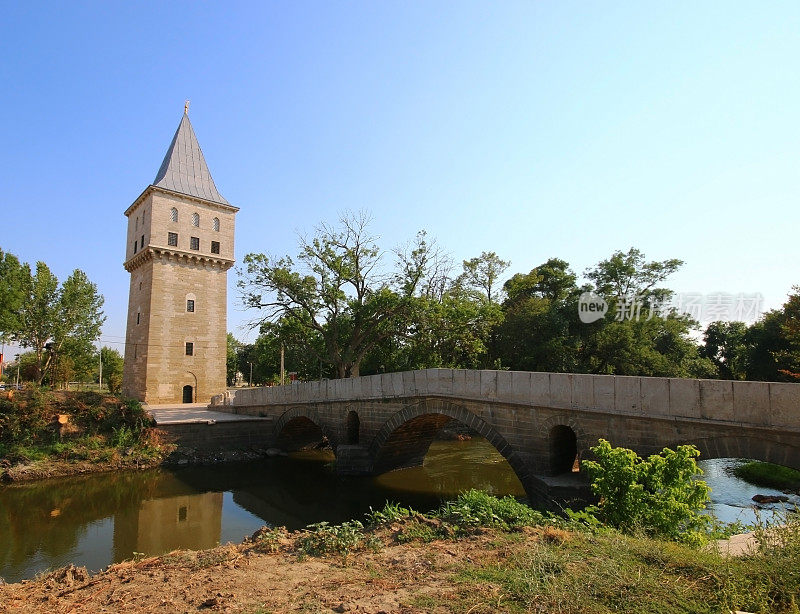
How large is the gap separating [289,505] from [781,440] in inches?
436

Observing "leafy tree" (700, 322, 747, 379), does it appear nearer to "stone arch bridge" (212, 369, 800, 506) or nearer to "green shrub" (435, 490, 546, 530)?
"stone arch bridge" (212, 369, 800, 506)

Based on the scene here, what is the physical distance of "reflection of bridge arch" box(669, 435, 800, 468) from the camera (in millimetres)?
6797

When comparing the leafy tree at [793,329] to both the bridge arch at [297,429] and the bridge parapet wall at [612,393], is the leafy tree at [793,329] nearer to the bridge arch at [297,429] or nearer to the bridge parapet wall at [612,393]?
the bridge parapet wall at [612,393]

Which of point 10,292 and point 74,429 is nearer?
point 74,429

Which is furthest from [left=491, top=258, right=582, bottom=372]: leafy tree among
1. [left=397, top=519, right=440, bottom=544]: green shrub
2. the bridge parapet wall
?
[left=397, top=519, right=440, bottom=544]: green shrub

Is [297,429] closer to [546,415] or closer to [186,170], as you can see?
[546,415]

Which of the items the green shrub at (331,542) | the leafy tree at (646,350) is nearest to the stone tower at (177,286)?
the leafy tree at (646,350)

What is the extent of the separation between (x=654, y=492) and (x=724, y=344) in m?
34.5

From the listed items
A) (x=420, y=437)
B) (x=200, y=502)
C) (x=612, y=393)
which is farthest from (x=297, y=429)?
(x=612, y=393)

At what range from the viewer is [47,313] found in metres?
30.5

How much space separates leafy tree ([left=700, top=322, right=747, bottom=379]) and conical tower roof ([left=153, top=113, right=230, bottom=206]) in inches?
1376

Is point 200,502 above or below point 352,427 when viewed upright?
below

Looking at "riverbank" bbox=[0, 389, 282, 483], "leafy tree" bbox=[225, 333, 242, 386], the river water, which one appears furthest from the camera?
"leafy tree" bbox=[225, 333, 242, 386]

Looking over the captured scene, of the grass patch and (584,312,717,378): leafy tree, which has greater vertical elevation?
(584,312,717,378): leafy tree
